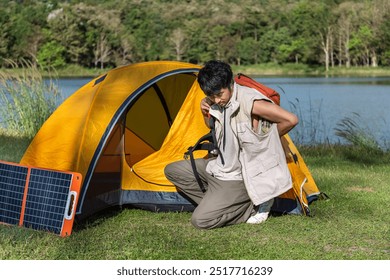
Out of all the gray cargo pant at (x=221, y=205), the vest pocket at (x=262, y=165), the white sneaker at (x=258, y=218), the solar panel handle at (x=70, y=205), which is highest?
the vest pocket at (x=262, y=165)

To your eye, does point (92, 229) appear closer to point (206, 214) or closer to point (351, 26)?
point (206, 214)

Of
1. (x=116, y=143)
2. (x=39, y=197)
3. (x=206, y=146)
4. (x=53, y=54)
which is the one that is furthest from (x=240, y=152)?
(x=53, y=54)

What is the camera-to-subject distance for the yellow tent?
14.4 ft

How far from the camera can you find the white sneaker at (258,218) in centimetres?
429

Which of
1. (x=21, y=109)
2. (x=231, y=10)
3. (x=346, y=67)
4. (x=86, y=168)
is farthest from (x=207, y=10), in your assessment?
(x=86, y=168)

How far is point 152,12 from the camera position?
6450cm

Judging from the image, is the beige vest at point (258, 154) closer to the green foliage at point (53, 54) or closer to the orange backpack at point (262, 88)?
the orange backpack at point (262, 88)

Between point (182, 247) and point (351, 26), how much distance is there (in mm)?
54774

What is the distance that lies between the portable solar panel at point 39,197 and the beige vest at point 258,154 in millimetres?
1099

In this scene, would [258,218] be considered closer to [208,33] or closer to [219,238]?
[219,238]

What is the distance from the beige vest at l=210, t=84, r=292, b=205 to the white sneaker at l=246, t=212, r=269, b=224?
223 mm

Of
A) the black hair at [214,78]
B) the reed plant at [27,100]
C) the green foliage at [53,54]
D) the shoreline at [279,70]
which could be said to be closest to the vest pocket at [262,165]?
the black hair at [214,78]

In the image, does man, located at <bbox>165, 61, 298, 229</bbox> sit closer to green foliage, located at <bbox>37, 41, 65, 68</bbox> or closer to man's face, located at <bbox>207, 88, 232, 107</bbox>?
man's face, located at <bbox>207, 88, 232, 107</bbox>

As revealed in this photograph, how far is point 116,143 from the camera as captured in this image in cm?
482
